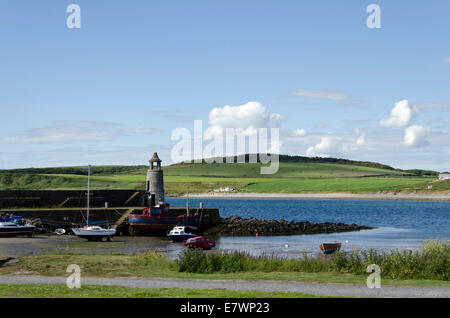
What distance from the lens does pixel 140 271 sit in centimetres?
2827

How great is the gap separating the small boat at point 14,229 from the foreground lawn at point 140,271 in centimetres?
2944

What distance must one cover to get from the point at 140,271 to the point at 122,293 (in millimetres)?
8277

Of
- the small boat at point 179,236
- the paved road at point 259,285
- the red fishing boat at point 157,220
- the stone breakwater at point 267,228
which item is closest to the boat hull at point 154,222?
the red fishing boat at point 157,220

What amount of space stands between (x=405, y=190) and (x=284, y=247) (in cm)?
14349

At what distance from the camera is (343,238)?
7081 centimetres

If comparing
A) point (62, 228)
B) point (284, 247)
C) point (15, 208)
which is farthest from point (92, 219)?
point (284, 247)

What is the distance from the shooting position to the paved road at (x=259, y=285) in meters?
21.1

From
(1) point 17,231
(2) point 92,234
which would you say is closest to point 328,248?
(2) point 92,234

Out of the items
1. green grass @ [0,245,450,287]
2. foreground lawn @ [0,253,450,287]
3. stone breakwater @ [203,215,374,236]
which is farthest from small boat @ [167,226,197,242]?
green grass @ [0,245,450,287]

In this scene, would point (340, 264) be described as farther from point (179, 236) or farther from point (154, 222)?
point (154, 222)

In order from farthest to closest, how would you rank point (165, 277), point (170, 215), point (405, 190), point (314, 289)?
point (405, 190), point (170, 215), point (165, 277), point (314, 289)

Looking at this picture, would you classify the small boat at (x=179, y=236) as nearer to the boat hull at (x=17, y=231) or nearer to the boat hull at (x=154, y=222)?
the boat hull at (x=154, y=222)
